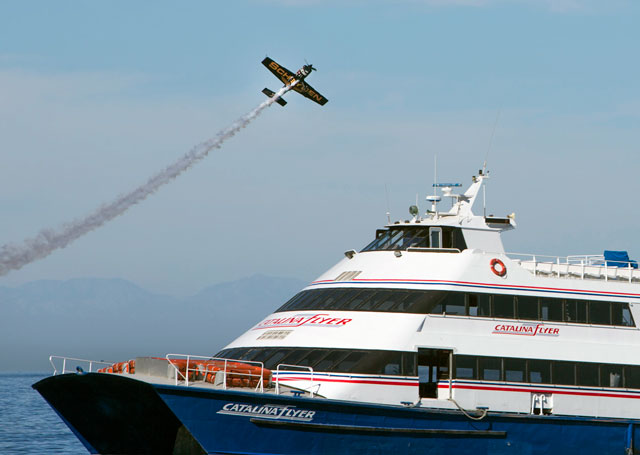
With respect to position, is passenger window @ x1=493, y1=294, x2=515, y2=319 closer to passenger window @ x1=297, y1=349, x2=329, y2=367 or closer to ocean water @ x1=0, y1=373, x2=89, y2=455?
passenger window @ x1=297, y1=349, x2=329, y2=367

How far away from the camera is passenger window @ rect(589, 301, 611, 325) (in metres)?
25.4

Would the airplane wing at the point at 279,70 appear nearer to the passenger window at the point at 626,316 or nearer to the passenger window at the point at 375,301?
the passenger window at the point at 375,301

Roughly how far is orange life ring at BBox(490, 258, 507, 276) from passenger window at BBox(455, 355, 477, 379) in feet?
7.53

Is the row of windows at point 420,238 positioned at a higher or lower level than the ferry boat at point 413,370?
higher

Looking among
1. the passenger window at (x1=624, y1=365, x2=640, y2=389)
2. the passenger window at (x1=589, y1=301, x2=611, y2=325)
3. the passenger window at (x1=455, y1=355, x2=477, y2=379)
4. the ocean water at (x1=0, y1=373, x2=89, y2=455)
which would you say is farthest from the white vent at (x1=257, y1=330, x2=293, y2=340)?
the ocean water at (x1=0, y1=373, x2=89, y2=455)

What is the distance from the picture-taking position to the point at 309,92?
38.6 m

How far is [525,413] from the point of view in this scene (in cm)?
2381

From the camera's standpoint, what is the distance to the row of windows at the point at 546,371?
23609 mm

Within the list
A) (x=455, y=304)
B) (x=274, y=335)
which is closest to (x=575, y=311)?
(x=455, y=304)

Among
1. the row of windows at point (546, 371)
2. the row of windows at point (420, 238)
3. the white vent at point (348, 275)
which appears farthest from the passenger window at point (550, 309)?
the white vent at point (348, 275)

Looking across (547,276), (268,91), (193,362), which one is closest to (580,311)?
(547,276)

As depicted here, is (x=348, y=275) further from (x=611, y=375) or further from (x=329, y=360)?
(x=611, y=375)

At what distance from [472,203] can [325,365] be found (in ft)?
22.1

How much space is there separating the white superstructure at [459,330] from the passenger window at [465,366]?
0.07ft
